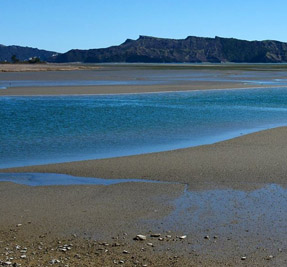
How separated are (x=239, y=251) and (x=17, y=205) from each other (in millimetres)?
4381

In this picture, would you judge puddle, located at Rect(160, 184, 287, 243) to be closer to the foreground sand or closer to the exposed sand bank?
the foreground sand

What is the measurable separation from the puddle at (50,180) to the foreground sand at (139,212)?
349 mm

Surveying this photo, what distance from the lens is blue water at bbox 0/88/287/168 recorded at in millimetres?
16234

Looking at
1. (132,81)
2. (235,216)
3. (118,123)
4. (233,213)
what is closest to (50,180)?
(233,213)

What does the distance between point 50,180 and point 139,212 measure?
3.26 metres

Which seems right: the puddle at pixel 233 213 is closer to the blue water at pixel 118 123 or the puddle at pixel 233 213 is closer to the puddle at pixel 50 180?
the puddle at pixel 50 180

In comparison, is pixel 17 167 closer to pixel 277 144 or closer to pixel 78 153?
pixel 78 153

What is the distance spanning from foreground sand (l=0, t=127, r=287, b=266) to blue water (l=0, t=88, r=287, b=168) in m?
1.86

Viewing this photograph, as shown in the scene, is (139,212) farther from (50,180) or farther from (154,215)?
(50,180)

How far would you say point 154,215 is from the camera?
9617 mm

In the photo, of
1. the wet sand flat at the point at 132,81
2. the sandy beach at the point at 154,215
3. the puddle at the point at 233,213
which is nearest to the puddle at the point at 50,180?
the sandy beach at the point at 154,215

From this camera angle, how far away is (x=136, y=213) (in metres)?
9.73

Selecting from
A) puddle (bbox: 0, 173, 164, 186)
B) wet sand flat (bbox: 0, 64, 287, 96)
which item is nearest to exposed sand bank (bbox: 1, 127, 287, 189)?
puddle (bbox: 0, 173, 164, 186)

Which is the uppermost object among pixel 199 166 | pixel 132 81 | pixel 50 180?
pixel 132 81
